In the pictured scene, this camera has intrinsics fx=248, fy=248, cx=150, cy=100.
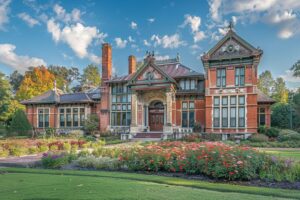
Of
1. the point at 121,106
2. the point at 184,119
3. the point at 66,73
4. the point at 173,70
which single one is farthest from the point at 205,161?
the point at 66,73

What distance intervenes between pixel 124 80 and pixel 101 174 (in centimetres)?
2298

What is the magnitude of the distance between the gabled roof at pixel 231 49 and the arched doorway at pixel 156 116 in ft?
26.3

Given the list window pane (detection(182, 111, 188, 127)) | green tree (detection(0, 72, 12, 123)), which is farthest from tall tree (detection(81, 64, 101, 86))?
window pane (detection(182, 111, 188, 127))

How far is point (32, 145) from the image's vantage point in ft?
60.6

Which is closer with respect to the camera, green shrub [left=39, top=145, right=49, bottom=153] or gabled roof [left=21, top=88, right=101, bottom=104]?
green shrub [left=39, top=145, right=49, bottom=153]

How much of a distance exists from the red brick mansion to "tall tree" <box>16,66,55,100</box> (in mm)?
13281

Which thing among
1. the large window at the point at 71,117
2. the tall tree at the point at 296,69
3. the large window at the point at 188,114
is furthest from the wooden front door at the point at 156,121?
the tall tree at the point at 296,69

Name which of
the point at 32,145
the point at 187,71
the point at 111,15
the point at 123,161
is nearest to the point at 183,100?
the point at 187,71

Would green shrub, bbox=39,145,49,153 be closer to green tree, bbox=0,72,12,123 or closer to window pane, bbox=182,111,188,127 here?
window pane, bbox=182,111,188,127

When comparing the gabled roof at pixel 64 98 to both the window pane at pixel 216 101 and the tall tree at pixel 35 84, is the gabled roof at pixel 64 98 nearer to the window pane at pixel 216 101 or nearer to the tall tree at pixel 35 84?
the tall tree at pixel 35 84

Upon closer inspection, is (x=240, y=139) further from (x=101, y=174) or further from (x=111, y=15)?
(x=101, y=174)

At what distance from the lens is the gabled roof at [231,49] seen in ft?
83.2

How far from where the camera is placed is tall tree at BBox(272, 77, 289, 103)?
51750mm

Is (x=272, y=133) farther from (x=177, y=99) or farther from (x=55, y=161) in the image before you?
(x=55, y=161)
